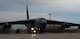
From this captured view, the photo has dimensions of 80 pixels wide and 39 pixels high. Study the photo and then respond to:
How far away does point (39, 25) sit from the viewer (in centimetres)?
5616

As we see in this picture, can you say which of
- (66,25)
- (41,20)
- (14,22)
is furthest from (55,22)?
(41,20)

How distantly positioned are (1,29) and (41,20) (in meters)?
16.9

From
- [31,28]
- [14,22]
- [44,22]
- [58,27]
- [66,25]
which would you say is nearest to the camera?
[44,22]

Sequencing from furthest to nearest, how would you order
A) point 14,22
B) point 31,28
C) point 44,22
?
point 14,22, point 31,28, point 44,22

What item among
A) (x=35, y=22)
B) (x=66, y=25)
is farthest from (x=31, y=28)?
(x=66, y=25)

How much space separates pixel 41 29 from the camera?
5606 cm

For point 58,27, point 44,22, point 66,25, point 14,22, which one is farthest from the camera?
point 58,27

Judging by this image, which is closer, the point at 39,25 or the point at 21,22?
the point at 39,25

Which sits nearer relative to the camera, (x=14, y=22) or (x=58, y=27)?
(x=14, y=22)

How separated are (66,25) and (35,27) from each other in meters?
10.9

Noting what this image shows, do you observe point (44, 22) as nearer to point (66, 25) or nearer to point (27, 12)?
point (66, 25)

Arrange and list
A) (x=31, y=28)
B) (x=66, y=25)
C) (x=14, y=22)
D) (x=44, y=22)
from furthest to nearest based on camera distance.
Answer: (x=14, y=22), (x=66, y=25), (x=31, y=28), (x=44, y=22)

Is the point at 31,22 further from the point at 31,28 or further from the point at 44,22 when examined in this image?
the point at 44,22

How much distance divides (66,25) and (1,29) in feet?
54.8
